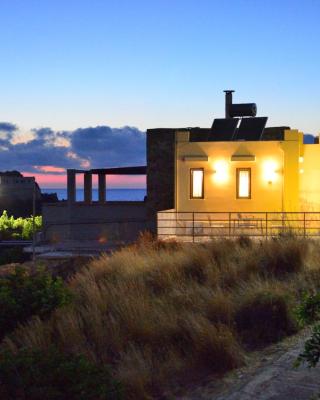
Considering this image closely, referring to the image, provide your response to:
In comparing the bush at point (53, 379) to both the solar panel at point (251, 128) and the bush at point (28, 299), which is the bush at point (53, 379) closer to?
the bush at point (28, 299)

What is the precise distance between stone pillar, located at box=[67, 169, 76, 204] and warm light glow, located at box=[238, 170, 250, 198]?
8.43 metres

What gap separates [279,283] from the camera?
9.21 meters

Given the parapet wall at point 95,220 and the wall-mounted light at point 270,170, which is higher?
the wall-mounted light at point 270,170

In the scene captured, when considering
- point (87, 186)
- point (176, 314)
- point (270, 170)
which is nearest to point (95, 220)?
point (87, 186)

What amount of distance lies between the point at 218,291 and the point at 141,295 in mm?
1148

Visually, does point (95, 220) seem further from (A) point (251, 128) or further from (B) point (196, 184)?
(A) point (251, 128)

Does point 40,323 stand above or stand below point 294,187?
below

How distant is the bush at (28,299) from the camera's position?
8.30 m

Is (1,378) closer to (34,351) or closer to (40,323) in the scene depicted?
(34,351)

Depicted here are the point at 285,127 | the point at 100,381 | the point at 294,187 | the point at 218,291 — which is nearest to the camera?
the point at 100,381

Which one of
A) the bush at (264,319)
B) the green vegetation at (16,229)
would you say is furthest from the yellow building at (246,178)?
the bush at (264,319)

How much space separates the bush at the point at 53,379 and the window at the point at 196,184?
54.3 feet

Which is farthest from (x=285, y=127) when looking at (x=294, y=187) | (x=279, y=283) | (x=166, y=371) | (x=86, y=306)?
(x=166, y=371)

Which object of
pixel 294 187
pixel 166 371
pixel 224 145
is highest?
pixel 224 145
